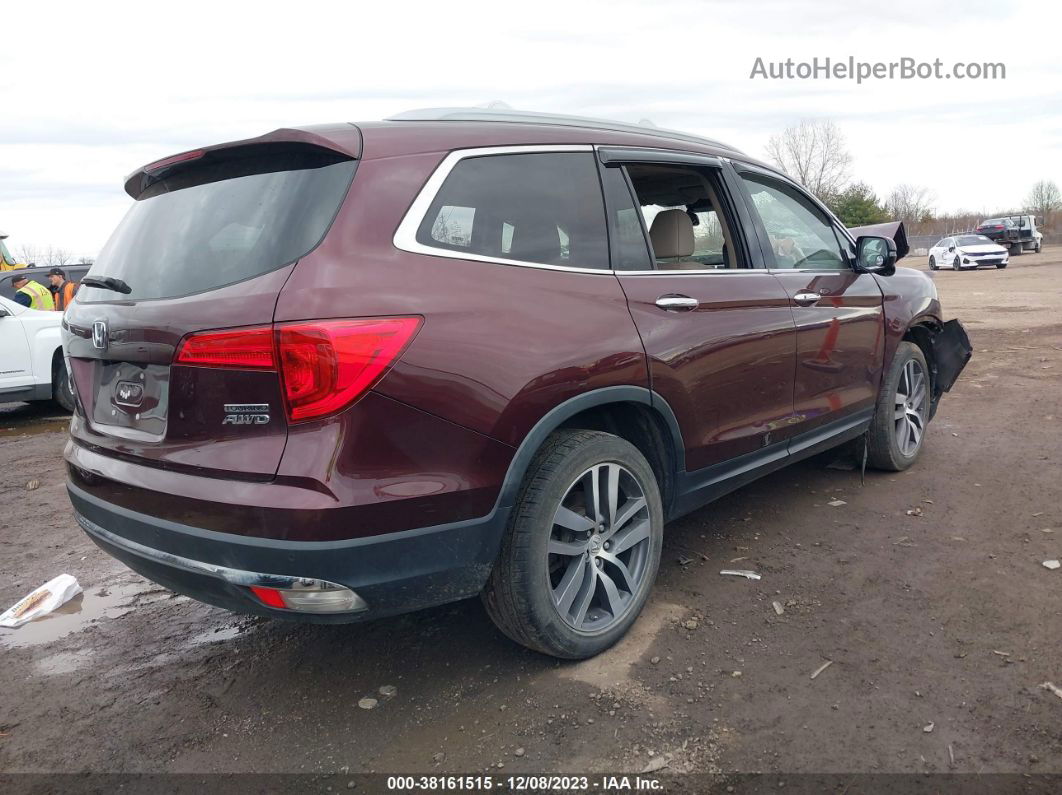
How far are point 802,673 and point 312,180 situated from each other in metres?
2.26

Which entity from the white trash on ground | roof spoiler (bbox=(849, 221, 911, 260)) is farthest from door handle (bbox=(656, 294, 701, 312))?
the white trash on ground

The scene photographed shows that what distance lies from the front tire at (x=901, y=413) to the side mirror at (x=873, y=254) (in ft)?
1.89

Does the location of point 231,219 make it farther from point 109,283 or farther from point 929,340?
point 929,340

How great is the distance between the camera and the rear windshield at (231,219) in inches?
93.7

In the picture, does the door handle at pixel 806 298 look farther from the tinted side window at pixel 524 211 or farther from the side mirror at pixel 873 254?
the tinted side window at pixel 524 211

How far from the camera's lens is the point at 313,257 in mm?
2295

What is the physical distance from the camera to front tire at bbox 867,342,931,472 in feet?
15.6

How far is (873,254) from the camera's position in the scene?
451cm

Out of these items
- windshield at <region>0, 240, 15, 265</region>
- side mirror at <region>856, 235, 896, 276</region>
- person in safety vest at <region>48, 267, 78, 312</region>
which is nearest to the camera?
side mirror at <region>856, 235, 896, 276</region>

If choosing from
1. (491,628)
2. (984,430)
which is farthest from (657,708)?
(984,430)

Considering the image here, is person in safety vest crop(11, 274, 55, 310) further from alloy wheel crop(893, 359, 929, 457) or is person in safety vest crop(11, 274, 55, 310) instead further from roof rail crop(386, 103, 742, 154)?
alloy wheel crop(893, 359, 929, 457)

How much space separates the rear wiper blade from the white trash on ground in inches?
66.2

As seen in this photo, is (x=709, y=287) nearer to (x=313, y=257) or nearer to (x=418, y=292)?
(x=418, y=292)

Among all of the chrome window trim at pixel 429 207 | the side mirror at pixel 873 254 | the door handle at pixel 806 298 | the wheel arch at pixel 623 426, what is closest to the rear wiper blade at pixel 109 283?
the chrome window trim at pixel 429 207
